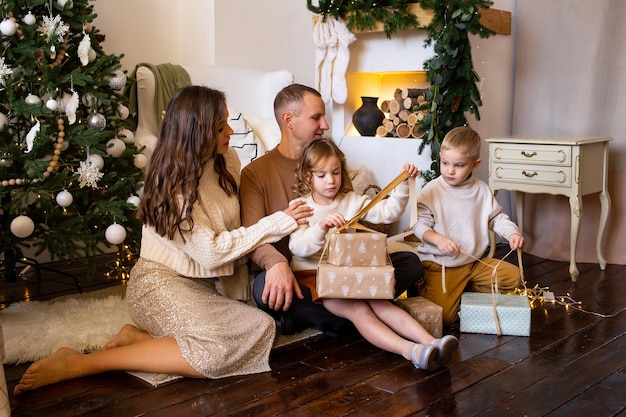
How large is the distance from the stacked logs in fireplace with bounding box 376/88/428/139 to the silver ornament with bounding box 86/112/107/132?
1.69 metres

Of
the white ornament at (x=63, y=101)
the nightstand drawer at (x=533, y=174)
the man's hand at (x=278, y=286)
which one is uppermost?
the white ornament at (x=63, y=101)

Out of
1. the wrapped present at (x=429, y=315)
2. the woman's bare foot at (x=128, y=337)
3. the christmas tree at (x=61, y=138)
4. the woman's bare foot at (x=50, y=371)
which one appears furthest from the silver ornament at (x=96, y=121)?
the wrapped present at (x=429, y=315)

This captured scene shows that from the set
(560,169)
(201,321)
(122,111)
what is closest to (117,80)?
(122,111)

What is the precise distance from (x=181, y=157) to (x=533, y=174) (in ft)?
6.20

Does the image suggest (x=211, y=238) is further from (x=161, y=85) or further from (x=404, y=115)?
(x=404, y=115)

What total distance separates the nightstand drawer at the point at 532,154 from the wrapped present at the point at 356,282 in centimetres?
147

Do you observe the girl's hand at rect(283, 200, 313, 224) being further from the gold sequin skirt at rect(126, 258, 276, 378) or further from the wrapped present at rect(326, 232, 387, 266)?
the gold sequin skirt at rect(126, 258, 276, 378)

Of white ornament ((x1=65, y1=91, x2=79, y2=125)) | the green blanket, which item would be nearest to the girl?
white ornament ((x1=65, y1=91, x2=79, y2=125))

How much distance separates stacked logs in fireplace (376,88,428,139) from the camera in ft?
12.6

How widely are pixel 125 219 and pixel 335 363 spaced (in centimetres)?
111

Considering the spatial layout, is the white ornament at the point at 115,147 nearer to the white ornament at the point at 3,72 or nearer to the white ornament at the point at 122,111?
the white ornament at the point at 122,111

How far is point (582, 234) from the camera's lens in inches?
146

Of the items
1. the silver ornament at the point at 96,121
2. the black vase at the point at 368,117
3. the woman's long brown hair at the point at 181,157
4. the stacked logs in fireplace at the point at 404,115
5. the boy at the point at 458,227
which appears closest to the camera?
the woman's long brown hair at the point at 181,157

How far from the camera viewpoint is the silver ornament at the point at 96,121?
2.84 m
